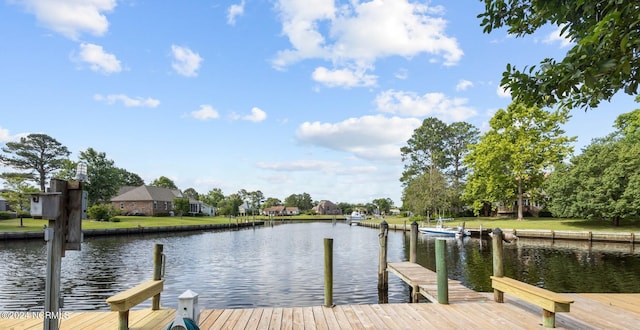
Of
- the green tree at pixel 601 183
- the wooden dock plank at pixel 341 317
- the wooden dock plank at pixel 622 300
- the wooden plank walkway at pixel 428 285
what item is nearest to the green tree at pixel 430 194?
the green tree at pixel 601 183

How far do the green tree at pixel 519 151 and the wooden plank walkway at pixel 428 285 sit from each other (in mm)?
39833

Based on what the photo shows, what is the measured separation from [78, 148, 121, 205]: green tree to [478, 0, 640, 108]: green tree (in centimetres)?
6900

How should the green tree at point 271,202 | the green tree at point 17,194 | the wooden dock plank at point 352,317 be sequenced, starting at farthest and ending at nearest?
the green tree at point 271,202
the green tree at point 17,194
the wooden dock plank at point 352,317

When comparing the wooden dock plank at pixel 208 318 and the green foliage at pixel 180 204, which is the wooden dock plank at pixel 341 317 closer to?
the wooden dock plank at pixel 208 318

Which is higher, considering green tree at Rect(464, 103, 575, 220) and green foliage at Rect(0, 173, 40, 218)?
green tree at Rect(464, 103, 575, 220)

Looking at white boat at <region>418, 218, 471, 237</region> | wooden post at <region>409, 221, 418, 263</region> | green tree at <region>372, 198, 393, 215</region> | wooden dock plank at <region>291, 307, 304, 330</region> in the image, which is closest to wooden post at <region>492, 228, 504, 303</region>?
wooden dock plank at <region>291, 307, 304, 330</region>

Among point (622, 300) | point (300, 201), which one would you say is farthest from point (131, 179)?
point (622, 300)

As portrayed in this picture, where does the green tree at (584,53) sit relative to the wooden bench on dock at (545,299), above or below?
above

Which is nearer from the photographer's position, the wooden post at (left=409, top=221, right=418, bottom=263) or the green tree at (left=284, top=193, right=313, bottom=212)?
the wooden post at (left=409, top=221, right=418, bottom=263)

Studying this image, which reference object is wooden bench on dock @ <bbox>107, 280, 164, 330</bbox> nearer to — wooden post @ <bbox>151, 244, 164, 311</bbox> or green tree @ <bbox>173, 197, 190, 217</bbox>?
wooden post @ <bbox>151, 244, 164, 311</bbox>

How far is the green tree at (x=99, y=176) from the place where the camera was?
62.7 m

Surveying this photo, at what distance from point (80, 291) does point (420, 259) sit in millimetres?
19678

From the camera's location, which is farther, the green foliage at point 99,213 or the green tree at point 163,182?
the green tree at point 163,182

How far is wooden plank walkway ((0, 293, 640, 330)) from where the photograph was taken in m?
6.97
